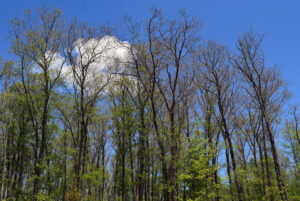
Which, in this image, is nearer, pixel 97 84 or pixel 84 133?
pixel 84 133

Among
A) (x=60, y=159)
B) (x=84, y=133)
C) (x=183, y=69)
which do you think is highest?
(x=183, y=69)

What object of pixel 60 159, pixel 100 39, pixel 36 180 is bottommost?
pixel 36 180

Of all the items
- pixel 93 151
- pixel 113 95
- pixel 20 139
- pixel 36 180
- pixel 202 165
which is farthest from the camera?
pixel 93 151

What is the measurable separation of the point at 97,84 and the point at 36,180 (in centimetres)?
998

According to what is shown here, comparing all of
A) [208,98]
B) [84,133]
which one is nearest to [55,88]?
[84,133]

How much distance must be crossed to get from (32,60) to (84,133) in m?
7.46

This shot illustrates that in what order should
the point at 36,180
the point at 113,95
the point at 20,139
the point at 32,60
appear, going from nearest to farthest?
the point at 36,180 → the point at 32,60 → the point at 20,139 → the point at 113,95

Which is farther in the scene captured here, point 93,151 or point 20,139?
point 93,151

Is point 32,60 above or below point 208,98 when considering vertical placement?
above

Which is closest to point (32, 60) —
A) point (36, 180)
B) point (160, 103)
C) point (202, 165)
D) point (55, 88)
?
point (55, 88)

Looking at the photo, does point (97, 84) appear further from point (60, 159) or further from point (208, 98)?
point (208, 98)

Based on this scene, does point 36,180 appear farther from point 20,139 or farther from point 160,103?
point 160,103

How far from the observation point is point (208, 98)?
77.6ft

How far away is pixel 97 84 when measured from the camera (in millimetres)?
23953
